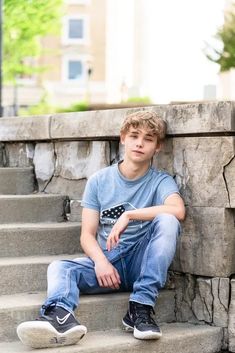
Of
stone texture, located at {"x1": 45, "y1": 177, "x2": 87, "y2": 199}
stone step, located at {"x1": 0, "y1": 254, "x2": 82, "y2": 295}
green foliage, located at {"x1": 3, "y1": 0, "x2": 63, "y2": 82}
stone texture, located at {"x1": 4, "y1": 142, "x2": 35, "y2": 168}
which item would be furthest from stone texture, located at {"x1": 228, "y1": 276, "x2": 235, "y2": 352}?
green foliage, located at {"x1": 3, "y1": 0, "x2": 63, "y2": 82}

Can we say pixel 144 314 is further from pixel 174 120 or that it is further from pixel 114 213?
pixel 174 120

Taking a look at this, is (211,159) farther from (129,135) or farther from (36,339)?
(36,339)

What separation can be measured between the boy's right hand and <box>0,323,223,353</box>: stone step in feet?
0.84

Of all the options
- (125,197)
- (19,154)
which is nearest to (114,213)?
(125,197)

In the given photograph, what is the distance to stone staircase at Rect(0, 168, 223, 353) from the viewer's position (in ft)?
14.4

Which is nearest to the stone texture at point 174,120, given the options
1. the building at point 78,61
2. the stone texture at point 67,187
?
the stone texture at point 67,187

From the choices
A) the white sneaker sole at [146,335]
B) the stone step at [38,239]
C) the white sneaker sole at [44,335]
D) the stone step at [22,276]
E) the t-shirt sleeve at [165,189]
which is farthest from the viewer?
the stone step at [38,239]

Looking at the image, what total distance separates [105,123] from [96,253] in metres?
1.05

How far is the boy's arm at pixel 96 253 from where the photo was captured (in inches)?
180

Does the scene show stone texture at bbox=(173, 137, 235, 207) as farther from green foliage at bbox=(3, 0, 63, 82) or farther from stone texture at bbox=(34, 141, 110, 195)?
green foliage at bbox=(3, 0, 63, 82)

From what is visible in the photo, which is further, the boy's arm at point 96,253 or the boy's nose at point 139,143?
the boy's nose at point 139,143

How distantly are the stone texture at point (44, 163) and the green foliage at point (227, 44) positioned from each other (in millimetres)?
18377

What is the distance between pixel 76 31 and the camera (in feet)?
167

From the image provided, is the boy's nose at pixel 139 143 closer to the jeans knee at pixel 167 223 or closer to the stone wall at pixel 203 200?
the stone wall at pixel 203 200
